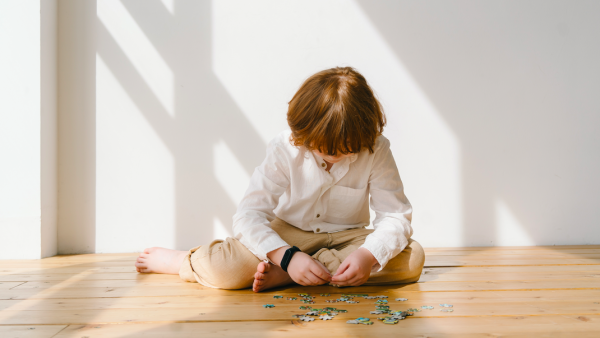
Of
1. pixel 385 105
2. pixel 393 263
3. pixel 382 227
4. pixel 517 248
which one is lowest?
pixel 517 248

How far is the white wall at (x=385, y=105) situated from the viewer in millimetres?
2516

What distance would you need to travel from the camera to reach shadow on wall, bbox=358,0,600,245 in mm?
2604

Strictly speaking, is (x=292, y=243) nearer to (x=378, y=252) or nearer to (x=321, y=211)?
(x=321, y=211)

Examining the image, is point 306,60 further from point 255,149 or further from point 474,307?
point 474,307

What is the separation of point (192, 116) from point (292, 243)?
1.16m

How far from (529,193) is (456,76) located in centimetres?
85

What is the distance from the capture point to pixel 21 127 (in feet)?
7.60

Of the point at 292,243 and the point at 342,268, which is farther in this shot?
the point at 292,243

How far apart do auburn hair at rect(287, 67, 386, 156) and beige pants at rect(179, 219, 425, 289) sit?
0.46 m

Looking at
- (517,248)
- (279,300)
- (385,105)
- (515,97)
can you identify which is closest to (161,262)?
(279,300)

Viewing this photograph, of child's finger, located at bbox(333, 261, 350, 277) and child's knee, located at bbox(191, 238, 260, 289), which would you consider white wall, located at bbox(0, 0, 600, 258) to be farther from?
child's finger, located at bbox(333, 261, 350, 277)

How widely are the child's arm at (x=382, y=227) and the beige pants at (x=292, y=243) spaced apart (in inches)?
3.6

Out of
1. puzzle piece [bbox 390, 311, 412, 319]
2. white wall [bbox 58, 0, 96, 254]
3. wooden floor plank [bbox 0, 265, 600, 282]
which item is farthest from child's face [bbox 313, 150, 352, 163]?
white wall [bbox 58, 0, 96, 254]

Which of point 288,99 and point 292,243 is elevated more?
point 288,99
